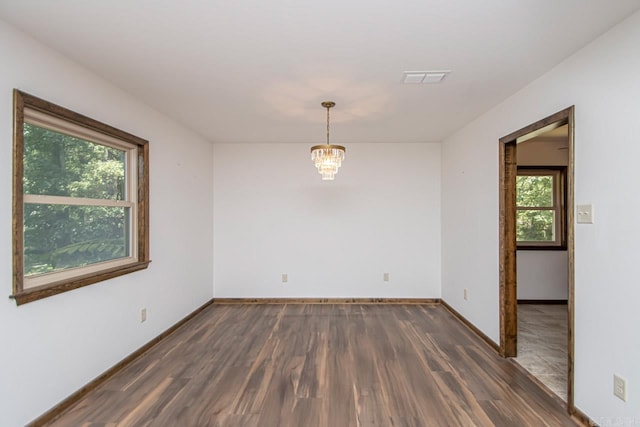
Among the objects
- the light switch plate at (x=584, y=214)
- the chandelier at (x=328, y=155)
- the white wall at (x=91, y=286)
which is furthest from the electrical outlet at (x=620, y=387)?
the white wall at (x=91, y=286)

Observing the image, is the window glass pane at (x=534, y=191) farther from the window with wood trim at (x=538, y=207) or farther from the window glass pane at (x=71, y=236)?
the window glass pane at (x=71, y=236)

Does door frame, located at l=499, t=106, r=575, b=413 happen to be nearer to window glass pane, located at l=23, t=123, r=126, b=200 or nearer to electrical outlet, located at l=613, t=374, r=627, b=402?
electrical outlet, located at l=613, t=374, r=627, b=402

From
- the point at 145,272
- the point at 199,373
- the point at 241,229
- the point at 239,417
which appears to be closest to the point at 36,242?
the point at 145,272

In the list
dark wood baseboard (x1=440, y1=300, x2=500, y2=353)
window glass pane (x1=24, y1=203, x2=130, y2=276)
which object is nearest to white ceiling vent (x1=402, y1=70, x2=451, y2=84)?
dark wood baseboard (x1=440, y1=300, x2=500, y2=353)

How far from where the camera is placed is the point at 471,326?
143 inches

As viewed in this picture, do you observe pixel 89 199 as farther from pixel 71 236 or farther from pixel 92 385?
pixel 92 385

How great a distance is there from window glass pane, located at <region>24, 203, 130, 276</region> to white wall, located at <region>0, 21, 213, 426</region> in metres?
0.22

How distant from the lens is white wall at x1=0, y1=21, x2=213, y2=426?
5.89ft

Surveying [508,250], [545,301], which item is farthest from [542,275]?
[508,250]

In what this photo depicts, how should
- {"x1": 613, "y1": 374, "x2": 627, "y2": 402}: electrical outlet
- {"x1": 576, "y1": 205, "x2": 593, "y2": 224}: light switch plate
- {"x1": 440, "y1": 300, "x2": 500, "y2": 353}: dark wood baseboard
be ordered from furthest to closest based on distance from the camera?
{"x1": 440, "y1": 300, "x2": 500, "y2": 353}: dark wood baseboard → {"x1": 576, "y1": 205, "x2": 593, "y2": 224}: light switch plate → {"x1": 613, "y1": 374, "x2": 627, "y2": 402}: electrical outlet

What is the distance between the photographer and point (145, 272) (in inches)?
122

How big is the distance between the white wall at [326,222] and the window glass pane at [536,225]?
1.34 metres

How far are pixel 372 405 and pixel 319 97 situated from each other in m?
2.54

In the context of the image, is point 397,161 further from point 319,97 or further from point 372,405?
point 372,405
